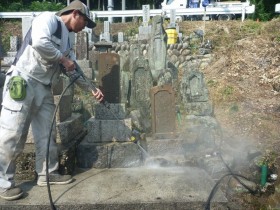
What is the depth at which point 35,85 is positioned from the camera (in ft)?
12.3

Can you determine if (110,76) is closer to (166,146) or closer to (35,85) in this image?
(166,146)

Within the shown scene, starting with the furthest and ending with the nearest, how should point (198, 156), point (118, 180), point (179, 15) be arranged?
1. point (179, 15)
2. point (198, 156)
3. point (118, 180)

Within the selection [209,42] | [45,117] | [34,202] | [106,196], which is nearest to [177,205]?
[106,196]

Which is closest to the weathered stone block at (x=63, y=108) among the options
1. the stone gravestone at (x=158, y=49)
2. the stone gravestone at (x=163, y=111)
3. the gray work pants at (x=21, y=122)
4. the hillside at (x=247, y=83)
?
the gray work pants at (x=21, y=122)

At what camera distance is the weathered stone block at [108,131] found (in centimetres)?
512

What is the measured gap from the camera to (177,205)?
11.7 feet

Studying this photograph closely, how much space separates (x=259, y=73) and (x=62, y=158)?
983 centimetres

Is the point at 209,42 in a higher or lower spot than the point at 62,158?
higher

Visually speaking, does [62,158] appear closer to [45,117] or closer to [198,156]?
[45,117]

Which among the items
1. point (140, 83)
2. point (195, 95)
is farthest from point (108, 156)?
point (195, 95)

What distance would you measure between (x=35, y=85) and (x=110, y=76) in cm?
205

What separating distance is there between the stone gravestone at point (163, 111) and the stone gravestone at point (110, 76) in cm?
99

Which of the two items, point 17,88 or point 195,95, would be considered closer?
point 17,88

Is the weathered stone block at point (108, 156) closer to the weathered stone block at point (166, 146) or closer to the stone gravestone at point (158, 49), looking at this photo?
the weathered stone block at point (166, 146)
